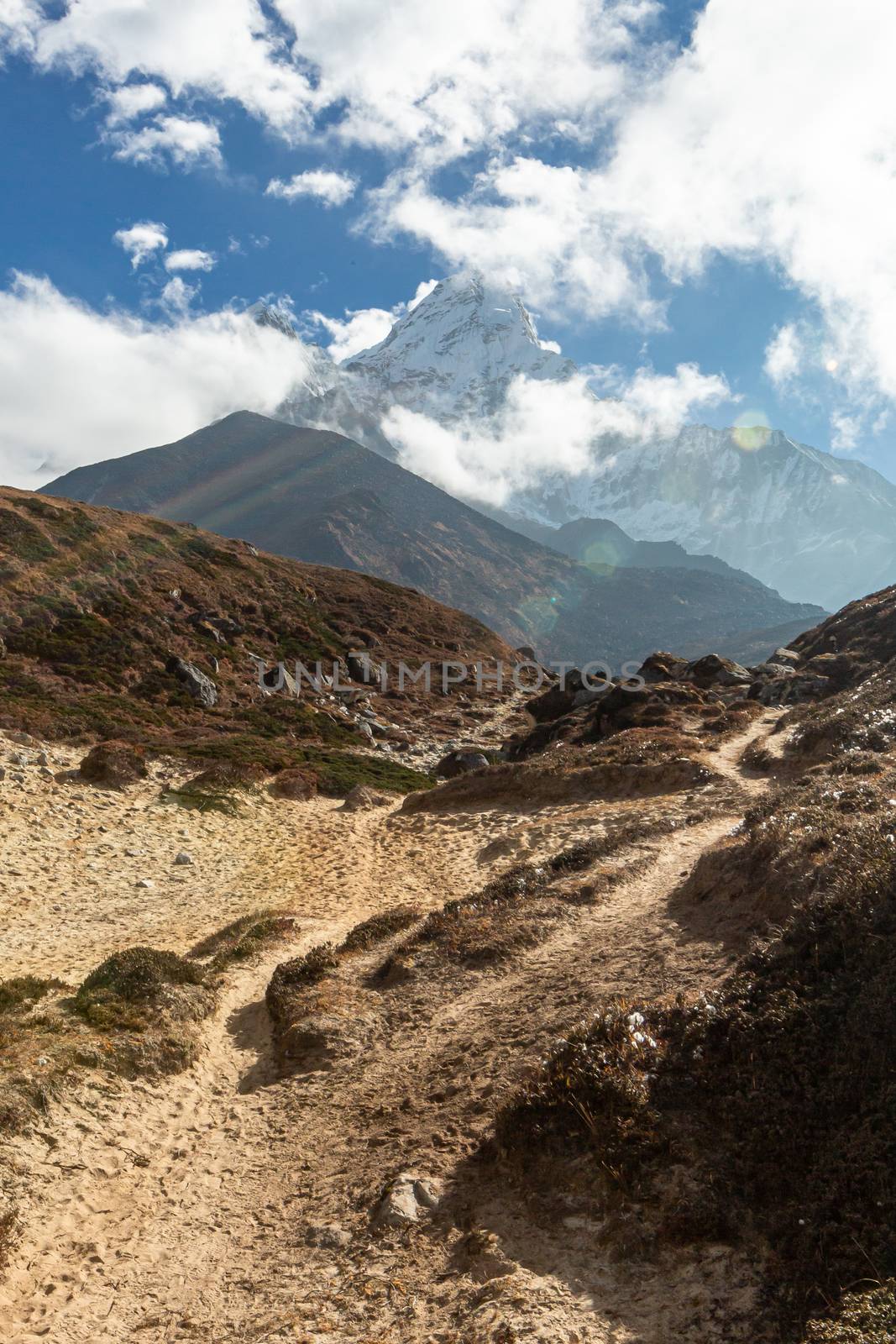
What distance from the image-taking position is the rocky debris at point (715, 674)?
42625mm

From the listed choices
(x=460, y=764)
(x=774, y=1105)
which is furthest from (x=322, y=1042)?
(x=460, y=764)

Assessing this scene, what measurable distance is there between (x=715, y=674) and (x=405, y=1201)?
40508 mm

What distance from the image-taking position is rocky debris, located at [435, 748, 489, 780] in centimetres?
3206

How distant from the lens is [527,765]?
26172mm

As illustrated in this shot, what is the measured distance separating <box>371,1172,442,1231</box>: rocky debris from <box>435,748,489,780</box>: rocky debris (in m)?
24.9

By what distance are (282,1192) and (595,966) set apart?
452 centimetres

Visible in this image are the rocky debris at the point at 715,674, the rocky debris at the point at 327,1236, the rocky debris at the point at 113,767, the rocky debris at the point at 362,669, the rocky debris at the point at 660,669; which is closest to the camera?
the rocky debris at the point at 327,1236

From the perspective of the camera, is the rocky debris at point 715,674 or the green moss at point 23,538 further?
the rocky debris at point 715,674

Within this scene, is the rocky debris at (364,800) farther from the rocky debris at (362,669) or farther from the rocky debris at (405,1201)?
the rocky debris at (362,669)

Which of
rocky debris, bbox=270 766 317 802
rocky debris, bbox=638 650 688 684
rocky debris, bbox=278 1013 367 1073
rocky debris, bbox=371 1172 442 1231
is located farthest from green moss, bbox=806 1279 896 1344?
rocky debris, bbox=638 650 688 684

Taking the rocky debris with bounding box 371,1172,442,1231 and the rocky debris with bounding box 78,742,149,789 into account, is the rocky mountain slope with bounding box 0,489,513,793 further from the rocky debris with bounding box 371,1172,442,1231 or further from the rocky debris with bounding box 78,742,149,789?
the rocky debris with bounding box 371,1172,442,1231

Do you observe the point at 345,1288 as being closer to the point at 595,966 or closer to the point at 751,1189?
the point at 751,1189

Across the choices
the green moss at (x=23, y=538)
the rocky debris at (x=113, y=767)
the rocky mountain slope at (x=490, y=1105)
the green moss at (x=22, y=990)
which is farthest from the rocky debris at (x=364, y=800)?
the green moss at (x=23, y=538)

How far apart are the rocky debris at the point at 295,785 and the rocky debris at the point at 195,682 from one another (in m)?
12.4
